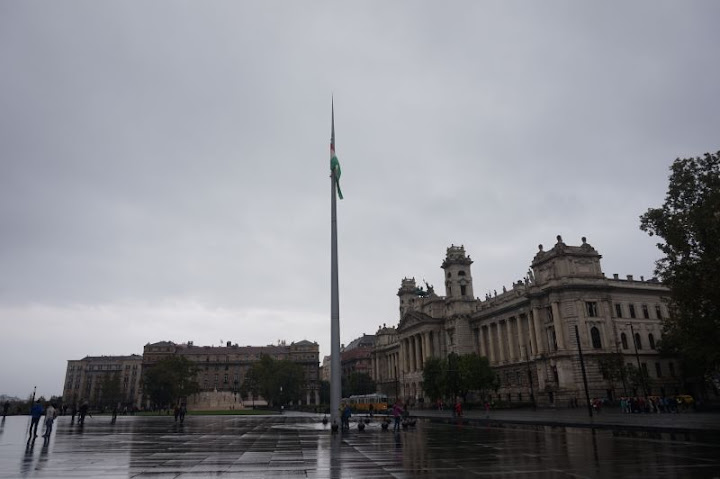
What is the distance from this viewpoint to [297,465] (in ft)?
58.0

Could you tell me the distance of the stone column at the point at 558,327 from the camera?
245 ft

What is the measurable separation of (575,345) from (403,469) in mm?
65400

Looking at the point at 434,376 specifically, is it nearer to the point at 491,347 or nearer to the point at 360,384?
the point at 491,347

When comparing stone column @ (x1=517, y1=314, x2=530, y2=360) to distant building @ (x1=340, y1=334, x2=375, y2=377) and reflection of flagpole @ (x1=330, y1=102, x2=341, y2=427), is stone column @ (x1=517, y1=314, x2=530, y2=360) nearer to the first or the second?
reflection of flagpole @ (x1=330, y1=102, x2=341, y2=427)

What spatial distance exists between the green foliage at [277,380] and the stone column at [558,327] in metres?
64.9

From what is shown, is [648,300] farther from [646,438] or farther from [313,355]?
[313,355]

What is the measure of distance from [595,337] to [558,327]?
5629mm

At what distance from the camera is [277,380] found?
378 feet

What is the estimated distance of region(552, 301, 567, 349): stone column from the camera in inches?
2938

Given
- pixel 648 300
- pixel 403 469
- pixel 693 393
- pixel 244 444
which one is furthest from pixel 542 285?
pixel 403 469

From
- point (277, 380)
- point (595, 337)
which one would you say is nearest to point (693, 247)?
point (595, 337)

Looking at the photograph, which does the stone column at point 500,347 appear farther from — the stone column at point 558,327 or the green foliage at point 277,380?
the green foliage at point 277,380

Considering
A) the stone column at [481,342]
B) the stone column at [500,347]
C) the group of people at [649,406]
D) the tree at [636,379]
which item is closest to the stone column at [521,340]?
the stone column at [500,347]

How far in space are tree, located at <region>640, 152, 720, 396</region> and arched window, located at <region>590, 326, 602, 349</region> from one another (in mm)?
44098
